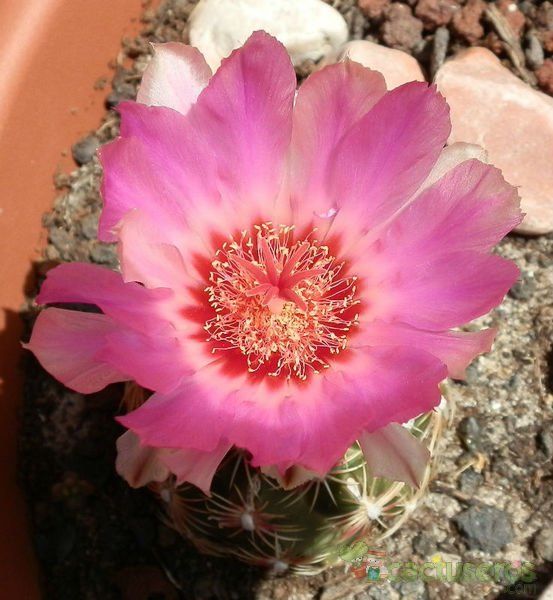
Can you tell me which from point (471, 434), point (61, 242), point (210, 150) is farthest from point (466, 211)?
point (61, 242)

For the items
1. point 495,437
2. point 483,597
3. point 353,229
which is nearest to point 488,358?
point 495,437

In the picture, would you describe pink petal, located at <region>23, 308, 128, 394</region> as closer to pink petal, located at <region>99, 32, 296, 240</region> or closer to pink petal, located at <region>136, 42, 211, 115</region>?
pink petal, located at <region>99, 32, 296, 240</region>

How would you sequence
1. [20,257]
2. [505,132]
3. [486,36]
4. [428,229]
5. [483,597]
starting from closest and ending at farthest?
[428,229]
[483,597]
[20,257]
[505,132]
[486,36]

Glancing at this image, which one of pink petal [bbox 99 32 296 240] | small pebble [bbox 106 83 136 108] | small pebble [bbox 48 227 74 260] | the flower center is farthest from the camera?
small pebble [bbox 106 83 136 108]

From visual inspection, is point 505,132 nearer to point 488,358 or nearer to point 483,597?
point 488,358

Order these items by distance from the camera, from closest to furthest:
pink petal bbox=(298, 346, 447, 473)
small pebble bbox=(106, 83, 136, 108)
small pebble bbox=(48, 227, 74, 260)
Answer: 1. pink petal bbox=(298, 346, 447, 473)
2. small pebble bbox=(48, 227, 74, 260)
3. small pebble bbox=(106, 83, 136, 108)

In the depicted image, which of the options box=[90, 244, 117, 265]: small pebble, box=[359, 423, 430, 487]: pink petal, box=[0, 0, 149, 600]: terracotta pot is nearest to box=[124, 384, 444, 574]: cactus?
box=[359, 423, 430, 487]: pink petal
